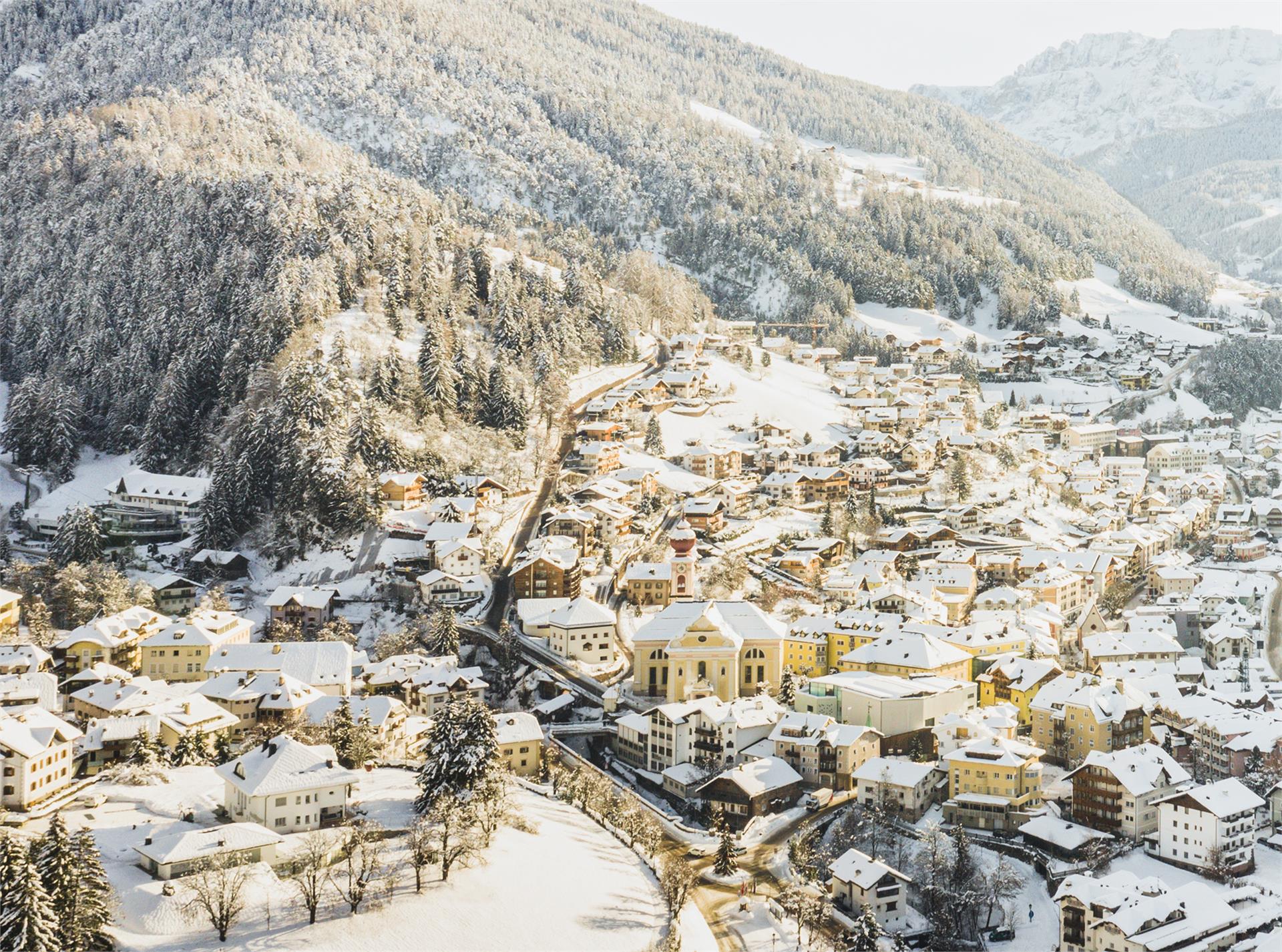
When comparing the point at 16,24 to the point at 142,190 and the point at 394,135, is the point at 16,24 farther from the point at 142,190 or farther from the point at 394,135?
the point at 142,190

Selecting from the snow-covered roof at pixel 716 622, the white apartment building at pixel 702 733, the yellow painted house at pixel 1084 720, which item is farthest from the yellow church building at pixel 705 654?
the yellow painted house at pixel 1084 720

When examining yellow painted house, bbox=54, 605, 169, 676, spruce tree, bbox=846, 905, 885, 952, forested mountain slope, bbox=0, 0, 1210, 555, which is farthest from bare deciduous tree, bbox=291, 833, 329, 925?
forested mountain slope, bbox=0, 0, 1210, 555

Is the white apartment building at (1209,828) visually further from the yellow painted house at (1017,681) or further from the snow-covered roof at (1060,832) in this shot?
the yellow painted house at (1017,681)

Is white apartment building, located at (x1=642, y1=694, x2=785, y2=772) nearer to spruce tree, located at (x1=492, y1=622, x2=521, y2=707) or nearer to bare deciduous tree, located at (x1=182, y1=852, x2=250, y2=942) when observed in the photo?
spruce tree, located at (x1=492, y1=622, x2=521, y2=707)

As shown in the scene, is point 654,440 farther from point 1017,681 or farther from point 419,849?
point 419,849

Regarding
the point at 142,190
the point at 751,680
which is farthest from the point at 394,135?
the point at 751,680

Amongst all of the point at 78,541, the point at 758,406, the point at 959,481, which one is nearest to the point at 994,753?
the point at 959,481
